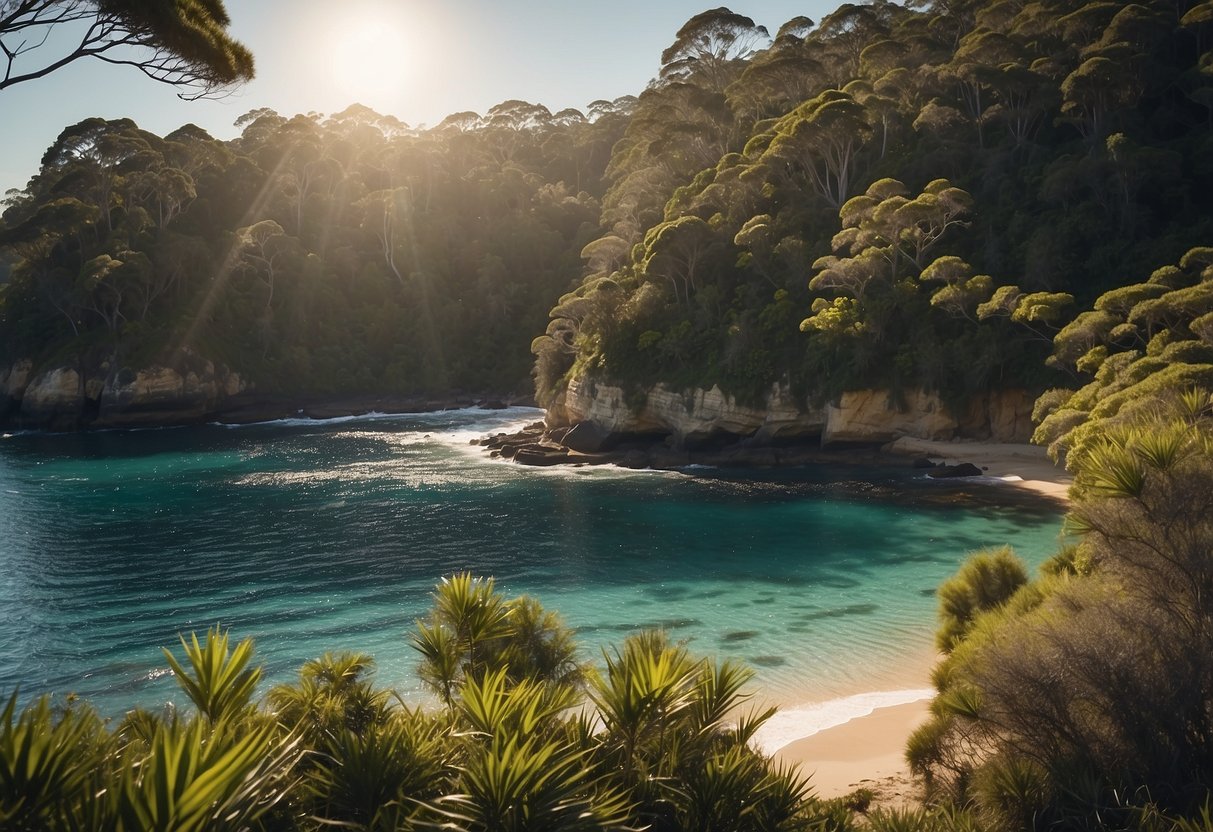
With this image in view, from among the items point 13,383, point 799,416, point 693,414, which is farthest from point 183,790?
point 13,383

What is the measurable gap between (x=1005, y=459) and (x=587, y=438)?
17158mm

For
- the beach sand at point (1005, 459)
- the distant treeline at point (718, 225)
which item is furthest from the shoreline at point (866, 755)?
the distant treeline at point (718, 225)

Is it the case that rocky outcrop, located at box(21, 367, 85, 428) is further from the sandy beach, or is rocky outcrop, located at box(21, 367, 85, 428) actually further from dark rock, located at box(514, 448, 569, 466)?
the sandy beach

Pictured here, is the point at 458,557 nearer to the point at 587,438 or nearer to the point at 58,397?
the point at 587,438

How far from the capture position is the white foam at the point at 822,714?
1038 centimetres

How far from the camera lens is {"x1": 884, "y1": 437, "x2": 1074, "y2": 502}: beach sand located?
Result: 25328 mm

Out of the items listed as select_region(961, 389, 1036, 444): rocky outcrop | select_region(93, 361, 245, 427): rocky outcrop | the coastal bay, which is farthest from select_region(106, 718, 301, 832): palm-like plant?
select_region(93, 361, 245, 427): rocky outcrop

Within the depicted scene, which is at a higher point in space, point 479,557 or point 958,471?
point 958,471

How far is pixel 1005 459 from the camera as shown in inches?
1112

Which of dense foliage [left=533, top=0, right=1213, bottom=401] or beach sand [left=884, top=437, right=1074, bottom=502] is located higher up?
dense foliage [left=533, top=0, right=1213, bottom=401]

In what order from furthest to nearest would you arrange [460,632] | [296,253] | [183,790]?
[296,253] → [460,632] → [183,790]

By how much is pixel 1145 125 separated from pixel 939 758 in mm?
34865

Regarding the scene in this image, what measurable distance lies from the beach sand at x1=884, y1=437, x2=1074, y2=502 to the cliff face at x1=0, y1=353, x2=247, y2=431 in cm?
4197

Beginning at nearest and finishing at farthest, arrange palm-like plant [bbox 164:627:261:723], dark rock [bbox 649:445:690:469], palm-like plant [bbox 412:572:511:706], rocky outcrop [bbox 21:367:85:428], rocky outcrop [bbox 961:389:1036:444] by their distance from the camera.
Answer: palm-like plant [bbox 164:627:261:723] → palm-like plant [bbox 412:572:511:706] → rocky outcrop [bbox 961:389:1036:444] → dark rock [bbox 649:445:690:469] → rocky outcrop [bbox 21:367:85:428]
